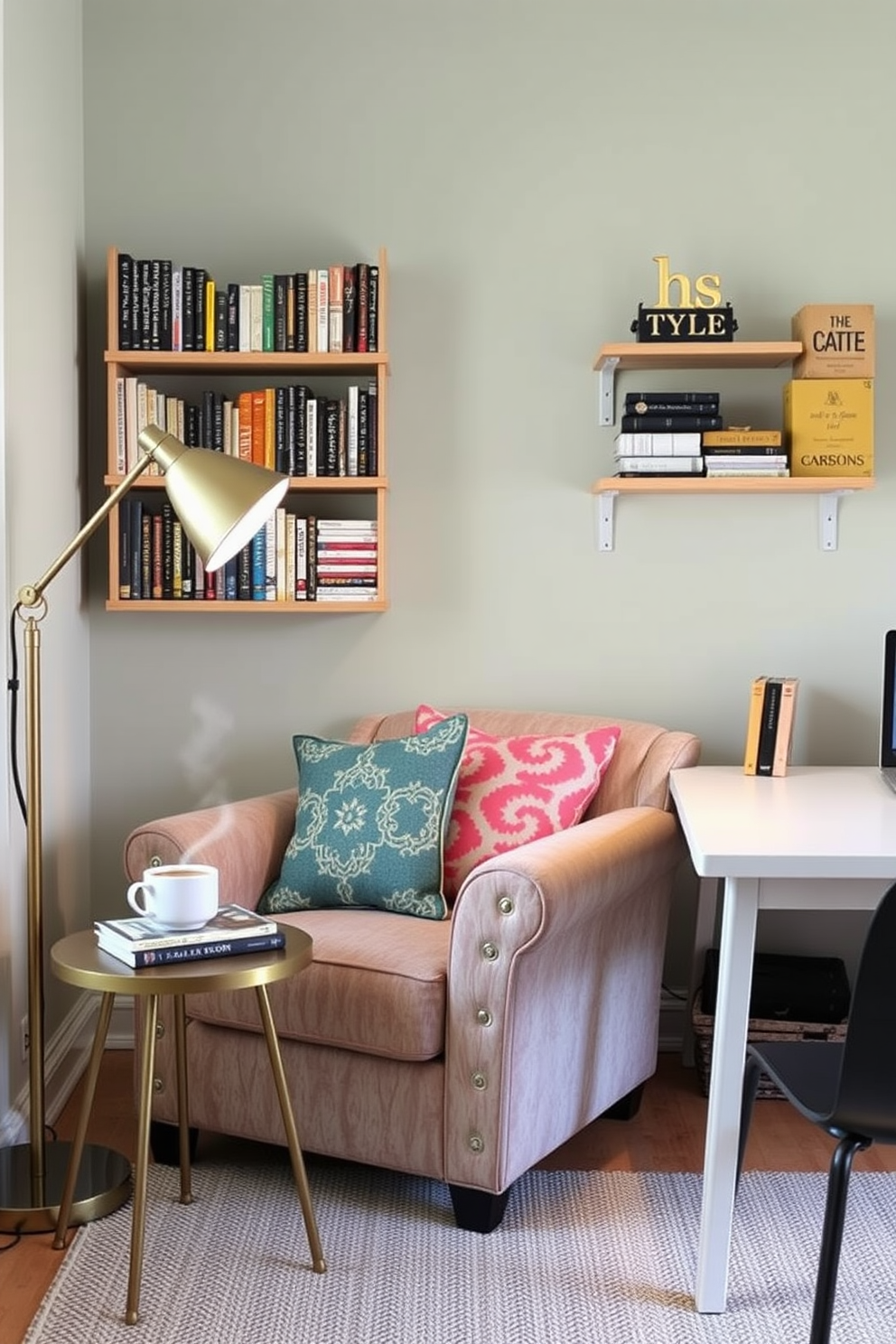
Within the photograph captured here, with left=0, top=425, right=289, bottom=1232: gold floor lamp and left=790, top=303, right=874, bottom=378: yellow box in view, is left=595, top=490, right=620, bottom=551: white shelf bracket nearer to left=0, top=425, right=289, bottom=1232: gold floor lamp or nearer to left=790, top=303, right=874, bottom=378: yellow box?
left=790, top=303, right=874, bottom=378: yellow box

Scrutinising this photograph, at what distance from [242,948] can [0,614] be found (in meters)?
0.85

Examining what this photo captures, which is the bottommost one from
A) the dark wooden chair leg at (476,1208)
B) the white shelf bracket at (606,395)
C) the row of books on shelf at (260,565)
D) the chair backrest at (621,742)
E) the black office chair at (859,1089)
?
the dark wooden chair leg at (476,1208)

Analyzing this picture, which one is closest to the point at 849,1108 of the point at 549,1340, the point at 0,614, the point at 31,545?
the point at 549,1340

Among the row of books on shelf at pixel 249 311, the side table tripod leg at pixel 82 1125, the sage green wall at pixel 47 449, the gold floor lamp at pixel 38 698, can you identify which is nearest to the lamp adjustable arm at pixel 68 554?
the gold floor lamp at pixel 38 698

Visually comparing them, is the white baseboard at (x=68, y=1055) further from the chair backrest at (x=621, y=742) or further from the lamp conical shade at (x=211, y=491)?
the lamp conical shade at (x=211, y=491)

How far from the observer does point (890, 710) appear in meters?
3.10

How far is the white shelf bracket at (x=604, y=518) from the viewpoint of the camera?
131 inches

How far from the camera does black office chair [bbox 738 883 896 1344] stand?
1670 mm

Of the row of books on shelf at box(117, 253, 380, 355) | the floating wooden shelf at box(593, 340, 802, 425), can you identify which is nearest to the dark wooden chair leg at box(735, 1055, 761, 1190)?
the floating wooden shelf at box(593, 340, 802, 425)

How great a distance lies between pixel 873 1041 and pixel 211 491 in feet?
4.19

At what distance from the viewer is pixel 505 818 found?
115 inches

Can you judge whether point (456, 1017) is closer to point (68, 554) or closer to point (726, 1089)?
point (726, 1089)

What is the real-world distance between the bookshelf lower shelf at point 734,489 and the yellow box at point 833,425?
3 cm

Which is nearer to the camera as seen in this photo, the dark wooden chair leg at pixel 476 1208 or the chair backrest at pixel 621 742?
the dark wooden chair leg at pixel 476 1208
